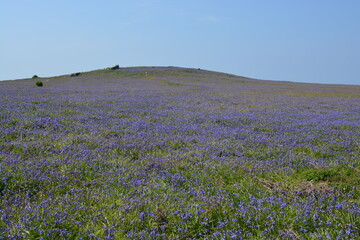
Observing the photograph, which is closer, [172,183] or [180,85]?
[172,183]

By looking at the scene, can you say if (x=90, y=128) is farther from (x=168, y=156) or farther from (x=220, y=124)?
(x=220, y=124)

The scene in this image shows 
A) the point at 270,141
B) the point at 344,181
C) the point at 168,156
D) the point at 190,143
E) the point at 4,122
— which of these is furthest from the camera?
the point at 4,122

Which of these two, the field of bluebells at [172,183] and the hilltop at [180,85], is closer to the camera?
the field of bluebells at [172,183]

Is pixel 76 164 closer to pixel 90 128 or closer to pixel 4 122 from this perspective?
pixel 90 128

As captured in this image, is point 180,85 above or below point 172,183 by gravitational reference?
above

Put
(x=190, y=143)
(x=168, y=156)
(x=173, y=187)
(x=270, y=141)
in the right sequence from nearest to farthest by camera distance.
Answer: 1. (x=173, y=187)
2. (x=168, y=156)
3. (x=190, y=143)
4. (x=270, y=141)

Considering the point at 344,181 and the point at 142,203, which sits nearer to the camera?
the point at 142,203

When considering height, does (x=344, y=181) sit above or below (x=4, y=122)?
below

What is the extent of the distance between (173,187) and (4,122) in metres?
9.02

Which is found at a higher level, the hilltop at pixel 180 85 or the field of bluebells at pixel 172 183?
the hilltop at pixel 180 85

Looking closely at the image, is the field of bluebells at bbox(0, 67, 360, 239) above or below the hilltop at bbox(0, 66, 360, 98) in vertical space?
below

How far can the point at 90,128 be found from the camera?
12.2m

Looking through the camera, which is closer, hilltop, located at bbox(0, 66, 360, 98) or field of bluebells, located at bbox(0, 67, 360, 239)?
field of bluebells, located at bbox(0, 67, 360, 239)

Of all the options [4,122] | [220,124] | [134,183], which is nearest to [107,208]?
[134,183]
